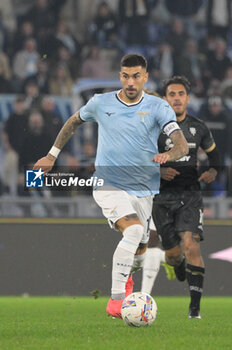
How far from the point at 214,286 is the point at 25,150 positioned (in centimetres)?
351

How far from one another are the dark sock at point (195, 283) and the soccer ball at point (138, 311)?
94 centimetres

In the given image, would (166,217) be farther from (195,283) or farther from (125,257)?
(125,257)

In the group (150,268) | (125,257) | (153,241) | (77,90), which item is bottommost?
(150,268)

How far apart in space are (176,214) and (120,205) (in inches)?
43.1


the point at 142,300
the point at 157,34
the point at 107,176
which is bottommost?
the point at 142,300

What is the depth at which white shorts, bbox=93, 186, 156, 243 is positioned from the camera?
5.73 meters

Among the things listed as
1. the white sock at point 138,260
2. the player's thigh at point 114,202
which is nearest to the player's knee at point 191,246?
the white sock at point 138,260

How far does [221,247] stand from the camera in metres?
9.77

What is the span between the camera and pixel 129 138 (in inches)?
231

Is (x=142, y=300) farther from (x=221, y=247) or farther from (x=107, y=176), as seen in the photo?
(x=221, y=247)

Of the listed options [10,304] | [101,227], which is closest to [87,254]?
[101,227]

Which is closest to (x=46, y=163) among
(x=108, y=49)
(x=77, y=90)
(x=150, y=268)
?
(x=150, y=268)

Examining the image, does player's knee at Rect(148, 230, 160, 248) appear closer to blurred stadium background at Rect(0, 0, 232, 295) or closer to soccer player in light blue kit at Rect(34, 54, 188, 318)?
blurred stadium background at Rect(0, 0, 232, 295)

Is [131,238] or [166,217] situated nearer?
[131,238]
